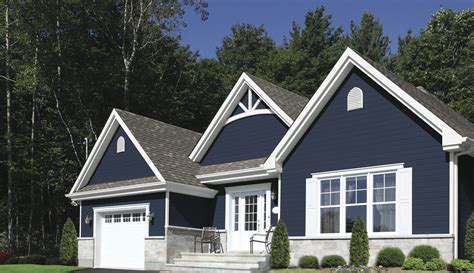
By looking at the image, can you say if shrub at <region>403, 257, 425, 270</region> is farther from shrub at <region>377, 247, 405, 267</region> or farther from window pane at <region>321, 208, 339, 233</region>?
window pane at <region>321, 208, 339, 233</region>

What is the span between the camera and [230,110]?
923 inches

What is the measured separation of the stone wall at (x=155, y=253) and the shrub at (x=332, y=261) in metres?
6.30

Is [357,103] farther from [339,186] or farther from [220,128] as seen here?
[220,128]

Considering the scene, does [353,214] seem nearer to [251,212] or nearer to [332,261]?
[332,261]

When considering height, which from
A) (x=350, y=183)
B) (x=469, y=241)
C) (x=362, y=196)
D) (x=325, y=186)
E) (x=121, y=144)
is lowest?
(x=469, y=241)

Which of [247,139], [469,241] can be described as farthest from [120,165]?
[469,241]

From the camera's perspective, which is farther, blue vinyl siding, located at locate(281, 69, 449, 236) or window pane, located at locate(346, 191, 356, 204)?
window pane, located at locate(346, 191, 356, 204)

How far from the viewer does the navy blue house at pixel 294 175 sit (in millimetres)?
16359

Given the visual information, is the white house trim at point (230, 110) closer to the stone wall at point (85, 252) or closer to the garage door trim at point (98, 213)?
the garage door trim at point (98, 213)

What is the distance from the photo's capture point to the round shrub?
58.5ft

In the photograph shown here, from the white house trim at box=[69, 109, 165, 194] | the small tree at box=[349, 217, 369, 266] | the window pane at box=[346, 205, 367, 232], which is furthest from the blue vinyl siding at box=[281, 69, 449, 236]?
the white house trim at box=[69, 109, 165, 194]

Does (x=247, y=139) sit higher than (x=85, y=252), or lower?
higher

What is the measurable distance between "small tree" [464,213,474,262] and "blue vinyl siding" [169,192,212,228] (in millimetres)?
10310

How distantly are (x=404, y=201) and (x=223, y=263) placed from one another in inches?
238
